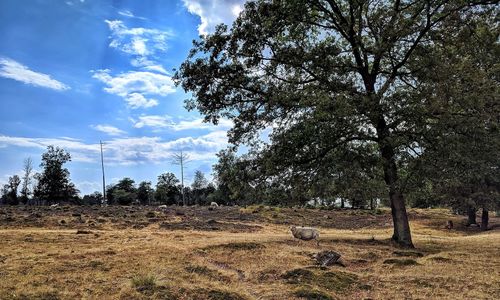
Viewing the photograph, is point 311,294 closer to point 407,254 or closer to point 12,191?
point 407,254

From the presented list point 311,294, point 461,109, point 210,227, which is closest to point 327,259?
point 311,294

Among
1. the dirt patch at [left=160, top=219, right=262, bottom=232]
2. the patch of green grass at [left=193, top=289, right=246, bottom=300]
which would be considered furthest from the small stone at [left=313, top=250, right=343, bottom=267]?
the dirt patch at [left=160, top=219, right=262, bottom=232]

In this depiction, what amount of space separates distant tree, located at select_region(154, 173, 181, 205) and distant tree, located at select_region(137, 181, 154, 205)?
2.04 m

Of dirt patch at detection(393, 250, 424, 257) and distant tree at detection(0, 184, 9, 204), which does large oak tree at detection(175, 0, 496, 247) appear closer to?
dirt patch at detection(393, 250, 424, 257)

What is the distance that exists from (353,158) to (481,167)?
436 cm

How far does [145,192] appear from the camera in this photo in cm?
9306

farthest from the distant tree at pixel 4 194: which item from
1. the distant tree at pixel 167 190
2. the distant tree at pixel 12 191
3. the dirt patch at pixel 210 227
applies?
the dirt patch at pixel 210 227

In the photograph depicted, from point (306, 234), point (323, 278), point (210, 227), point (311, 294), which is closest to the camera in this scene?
point (311, 294)

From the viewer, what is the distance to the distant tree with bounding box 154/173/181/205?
87750 millimetres

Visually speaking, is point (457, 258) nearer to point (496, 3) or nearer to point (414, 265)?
point (414, 265)

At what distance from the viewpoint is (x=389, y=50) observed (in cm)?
1666

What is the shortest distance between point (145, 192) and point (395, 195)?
81.5 meters

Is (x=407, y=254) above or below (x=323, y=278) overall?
below

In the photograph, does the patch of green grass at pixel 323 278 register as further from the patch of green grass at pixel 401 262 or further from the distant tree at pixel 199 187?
the distant tree at pixel 199 187
